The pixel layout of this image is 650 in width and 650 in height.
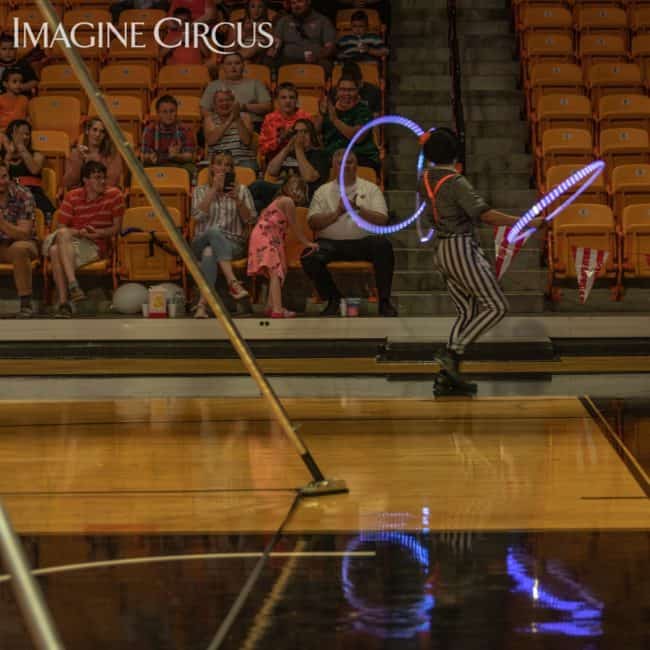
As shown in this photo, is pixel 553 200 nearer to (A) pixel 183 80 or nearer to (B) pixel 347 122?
(B) pixel 347 122

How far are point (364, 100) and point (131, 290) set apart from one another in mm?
2482

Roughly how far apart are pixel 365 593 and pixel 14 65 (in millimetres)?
9440


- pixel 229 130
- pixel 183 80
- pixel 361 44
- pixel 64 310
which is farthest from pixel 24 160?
pixel 361 44

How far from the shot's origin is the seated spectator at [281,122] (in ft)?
36.3

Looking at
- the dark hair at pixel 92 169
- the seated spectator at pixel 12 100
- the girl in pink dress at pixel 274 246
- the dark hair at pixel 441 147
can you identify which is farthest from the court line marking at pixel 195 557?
the seated spectator at pixel 12 100

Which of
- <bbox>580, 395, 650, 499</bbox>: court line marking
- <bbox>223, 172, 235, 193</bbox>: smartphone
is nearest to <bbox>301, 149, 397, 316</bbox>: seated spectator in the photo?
<bbox>223, 172, 235, 193</bbox>: smartphone

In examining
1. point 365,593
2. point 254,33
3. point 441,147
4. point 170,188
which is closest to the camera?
point 365,593

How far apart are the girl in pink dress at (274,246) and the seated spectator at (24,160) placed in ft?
5.65

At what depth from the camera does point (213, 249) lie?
34.3 feet

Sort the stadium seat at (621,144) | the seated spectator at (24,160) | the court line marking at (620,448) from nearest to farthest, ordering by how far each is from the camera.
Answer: the court line marking at (620,448) < the seated spectator at (24,160) < the stadium seat at (621,144)

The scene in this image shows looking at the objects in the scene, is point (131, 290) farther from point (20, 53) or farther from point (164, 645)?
point (164, 645)

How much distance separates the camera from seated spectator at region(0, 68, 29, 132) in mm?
11664

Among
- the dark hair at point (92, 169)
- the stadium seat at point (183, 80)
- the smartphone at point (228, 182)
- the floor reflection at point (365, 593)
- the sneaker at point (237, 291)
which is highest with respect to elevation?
the stadium seat at point (183, 80)

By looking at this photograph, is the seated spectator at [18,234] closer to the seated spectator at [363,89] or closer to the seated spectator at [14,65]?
the seated spectator at [14,65]
